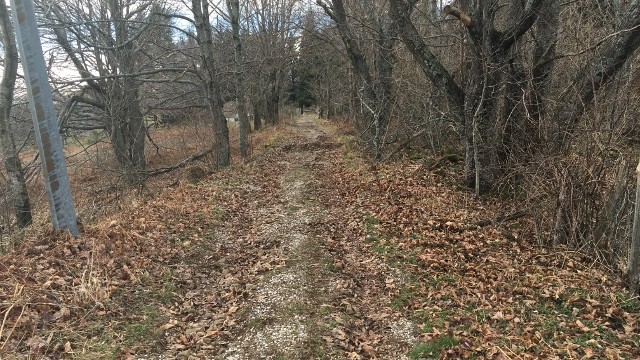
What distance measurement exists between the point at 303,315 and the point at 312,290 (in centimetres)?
65

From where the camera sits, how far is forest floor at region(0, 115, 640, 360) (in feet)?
14.0

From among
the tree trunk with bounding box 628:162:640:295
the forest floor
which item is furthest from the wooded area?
the forest floor

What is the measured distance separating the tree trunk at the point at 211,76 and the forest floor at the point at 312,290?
20.5 ft

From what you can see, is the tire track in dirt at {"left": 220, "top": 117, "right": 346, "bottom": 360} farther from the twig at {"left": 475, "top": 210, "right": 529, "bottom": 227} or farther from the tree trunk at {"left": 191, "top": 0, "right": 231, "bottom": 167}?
the tree trunk at {"left": 191, "top": 0, "right": 231, "bottom": 167}

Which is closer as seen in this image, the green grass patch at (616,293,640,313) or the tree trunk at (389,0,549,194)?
the green grass patch at (616,293,640,313)

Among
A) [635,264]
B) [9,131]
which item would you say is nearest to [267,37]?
[9,131]

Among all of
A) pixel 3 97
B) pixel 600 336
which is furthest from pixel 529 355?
pixel 3 97

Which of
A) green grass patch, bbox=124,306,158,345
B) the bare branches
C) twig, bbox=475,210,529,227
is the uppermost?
the bare branches

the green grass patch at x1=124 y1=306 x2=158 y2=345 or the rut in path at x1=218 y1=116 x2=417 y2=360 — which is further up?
the green grass patch at x1=124 y1=306 x2=158 y2=345

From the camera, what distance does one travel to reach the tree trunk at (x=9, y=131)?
895 cm

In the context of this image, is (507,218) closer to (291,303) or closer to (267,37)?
(291,303)

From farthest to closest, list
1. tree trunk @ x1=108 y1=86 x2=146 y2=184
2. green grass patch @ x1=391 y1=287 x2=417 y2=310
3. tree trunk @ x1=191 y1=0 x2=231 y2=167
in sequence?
tree trunk @ x1=191 y1=0 x2=231 y2=167 → tree trunk @ x1=108 y1=86 x2=146 y2=184 → green grass patch @ x1=391 y1=287 x2=417 y2=310

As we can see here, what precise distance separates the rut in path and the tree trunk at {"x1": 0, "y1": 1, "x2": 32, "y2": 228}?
567cm

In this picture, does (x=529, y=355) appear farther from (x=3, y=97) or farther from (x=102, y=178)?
(x=102, y=178)
